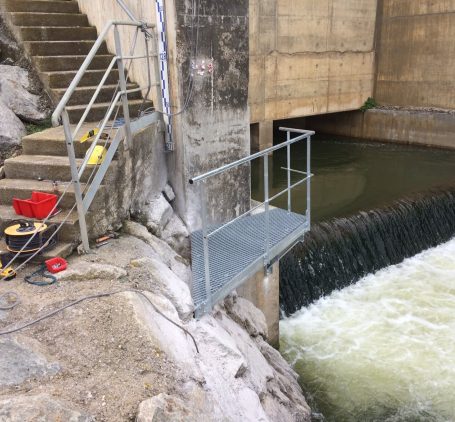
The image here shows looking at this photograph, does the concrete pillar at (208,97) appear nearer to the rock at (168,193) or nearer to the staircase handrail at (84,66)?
the rock at (168,193)

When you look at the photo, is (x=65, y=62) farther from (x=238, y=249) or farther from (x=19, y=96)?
(x=238, y=249)

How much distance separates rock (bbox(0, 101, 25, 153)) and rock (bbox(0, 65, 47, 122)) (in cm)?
18

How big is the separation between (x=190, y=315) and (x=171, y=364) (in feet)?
2.60

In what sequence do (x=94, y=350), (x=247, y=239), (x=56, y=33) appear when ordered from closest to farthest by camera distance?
(x=94, y=350) → (x=247, y=239) → (x=56, y=33)

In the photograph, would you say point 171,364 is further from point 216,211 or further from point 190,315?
point 216,211

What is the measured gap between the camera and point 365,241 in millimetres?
8648

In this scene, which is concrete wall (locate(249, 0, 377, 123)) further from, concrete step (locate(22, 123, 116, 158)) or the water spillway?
concrete step (locate(22, 123, 116, 158))

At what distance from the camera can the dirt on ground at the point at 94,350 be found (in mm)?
2303

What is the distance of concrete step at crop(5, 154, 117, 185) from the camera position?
4121 mm

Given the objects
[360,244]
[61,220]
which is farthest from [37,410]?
[360,244]

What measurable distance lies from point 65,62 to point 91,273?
345 cm

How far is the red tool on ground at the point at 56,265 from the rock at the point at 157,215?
3.64 ft

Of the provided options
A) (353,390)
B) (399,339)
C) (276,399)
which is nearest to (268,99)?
(399,339)

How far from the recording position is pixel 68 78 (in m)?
5.59
